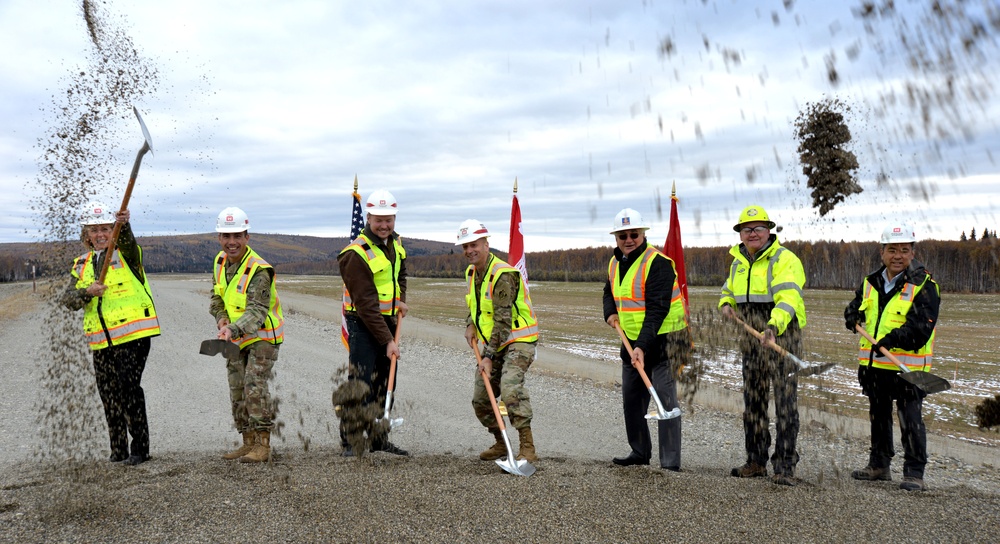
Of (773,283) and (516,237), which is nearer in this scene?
(773,283)

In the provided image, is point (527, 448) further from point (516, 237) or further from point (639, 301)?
point (516, 237)

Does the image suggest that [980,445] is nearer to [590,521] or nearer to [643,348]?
[643,348]

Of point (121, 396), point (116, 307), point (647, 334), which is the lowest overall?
point (121, 396)

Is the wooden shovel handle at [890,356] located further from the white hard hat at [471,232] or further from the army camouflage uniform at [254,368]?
the army camouflage uniform at [254,368]

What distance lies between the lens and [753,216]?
5703mm

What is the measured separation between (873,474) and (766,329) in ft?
5.33

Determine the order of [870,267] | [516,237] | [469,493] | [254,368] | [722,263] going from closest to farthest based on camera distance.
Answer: [469,493]
[254,368]
[516,237]
[870,267]
[722,263]

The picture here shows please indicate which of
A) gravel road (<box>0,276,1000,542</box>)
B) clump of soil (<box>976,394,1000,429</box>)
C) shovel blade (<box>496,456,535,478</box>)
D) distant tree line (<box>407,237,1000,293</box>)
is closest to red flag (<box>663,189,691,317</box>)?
gravel road (<box>0,276,1000,542</box>)

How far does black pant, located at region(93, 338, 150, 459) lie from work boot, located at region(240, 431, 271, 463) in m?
0.97

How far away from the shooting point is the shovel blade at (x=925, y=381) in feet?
17.8

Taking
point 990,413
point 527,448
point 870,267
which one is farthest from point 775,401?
point 870,267

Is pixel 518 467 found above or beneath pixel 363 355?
beneath

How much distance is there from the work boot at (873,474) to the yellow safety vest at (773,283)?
1367 mm

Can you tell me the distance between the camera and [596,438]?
24.2 feet
